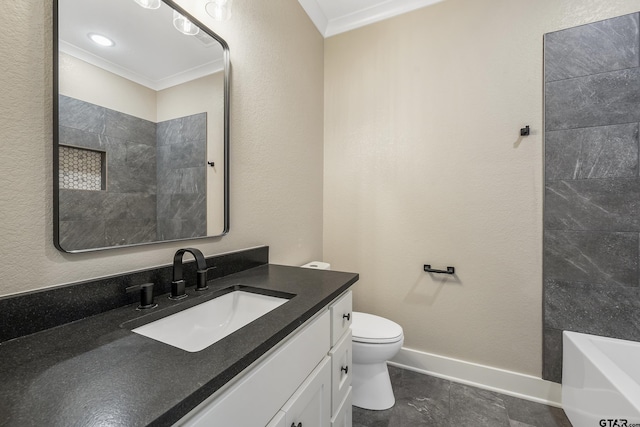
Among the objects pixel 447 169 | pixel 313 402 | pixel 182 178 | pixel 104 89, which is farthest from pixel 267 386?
pixel 447 169

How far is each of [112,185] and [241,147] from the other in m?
0.65

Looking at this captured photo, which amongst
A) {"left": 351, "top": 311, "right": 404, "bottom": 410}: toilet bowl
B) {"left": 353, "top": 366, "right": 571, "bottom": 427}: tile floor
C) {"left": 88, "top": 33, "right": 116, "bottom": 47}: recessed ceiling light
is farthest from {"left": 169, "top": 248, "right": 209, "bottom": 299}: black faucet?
{"left": 353, "top": 366, "right": 571, "bottom": 427}: tile floor

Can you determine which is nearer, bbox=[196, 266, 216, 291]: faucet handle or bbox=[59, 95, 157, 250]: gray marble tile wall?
bbox=[59, 95, 157, 250]: gray marble tile wall

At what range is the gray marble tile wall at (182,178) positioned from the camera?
107cm

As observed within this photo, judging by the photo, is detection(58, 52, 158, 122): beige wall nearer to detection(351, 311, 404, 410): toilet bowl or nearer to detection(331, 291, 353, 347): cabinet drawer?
detection(331, 291, 353, 347): cabinet drawer

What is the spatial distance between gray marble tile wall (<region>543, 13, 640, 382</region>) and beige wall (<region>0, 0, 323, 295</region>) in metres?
→ 1.57

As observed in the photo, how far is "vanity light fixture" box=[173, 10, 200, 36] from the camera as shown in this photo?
110cm

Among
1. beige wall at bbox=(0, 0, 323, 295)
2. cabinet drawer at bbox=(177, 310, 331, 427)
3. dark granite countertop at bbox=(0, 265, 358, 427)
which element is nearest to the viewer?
dark granite countertop at bbox=(0, 265, 358, 427)

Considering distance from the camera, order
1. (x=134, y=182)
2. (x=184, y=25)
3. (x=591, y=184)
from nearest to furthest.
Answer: (x=134, y=182) < (x=184, y=25) < (x=591, y=184)

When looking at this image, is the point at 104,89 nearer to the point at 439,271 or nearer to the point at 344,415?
the point at 344,415

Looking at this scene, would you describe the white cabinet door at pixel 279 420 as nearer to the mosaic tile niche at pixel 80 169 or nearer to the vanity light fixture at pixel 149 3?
the mosaic tile niche at pixel 80 169

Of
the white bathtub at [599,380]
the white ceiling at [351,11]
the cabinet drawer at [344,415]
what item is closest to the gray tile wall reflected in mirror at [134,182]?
the cabinet drawer at [344,415]

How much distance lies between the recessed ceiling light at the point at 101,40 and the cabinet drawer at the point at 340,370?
137 cm

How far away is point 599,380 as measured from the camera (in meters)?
1.24
